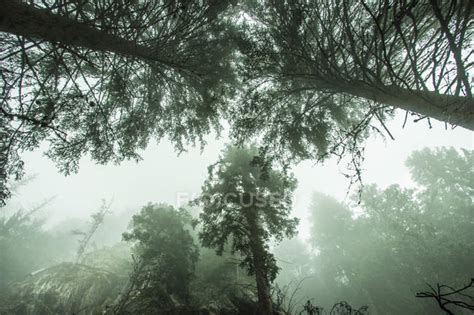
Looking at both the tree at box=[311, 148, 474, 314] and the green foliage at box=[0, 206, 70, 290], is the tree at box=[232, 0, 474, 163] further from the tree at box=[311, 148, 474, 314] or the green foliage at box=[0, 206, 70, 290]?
the green foliage at box=[0, 206, 70, 290]

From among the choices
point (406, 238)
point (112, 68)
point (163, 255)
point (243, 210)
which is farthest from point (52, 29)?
point (406, 238)

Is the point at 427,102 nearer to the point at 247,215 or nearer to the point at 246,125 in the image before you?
the point at 246,125

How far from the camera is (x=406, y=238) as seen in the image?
2459cm

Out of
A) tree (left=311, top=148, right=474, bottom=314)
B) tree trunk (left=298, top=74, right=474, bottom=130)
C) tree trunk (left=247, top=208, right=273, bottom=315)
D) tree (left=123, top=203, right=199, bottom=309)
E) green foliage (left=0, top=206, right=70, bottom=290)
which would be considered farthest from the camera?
green foliage (left=0, top=206, right=70, bottom=290)

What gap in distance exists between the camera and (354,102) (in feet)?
32.5

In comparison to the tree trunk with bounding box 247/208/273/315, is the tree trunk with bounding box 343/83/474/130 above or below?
above

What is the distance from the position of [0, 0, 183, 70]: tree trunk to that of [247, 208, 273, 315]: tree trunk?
27.7 feet

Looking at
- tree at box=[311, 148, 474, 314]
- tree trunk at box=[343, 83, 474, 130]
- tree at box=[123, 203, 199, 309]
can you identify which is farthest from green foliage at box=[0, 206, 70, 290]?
tree trunk at box=[343, 83, 474, 130]

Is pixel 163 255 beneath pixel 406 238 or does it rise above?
beneath

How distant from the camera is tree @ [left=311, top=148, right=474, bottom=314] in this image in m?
22.1

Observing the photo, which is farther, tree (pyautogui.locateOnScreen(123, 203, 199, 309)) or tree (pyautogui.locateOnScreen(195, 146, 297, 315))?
tree (pyautogui.locateOnScreen(123, 203, 199, 309))

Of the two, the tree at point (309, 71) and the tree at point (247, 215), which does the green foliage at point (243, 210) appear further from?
the tree at point (309, 71)

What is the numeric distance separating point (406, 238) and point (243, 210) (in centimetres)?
2009

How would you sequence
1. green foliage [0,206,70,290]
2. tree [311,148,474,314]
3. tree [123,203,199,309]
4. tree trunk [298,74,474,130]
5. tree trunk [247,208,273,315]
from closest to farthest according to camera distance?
tree trunk [298,74,474,130], tree trunk [247,208,273,315], tree [123,203,199,309], tree [311,148,474,314], green foliage [0,206,70,290]
